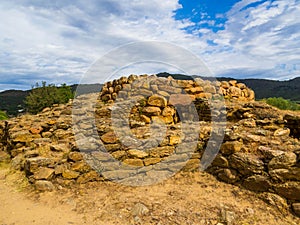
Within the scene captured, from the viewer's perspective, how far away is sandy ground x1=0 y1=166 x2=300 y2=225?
397 centimetres

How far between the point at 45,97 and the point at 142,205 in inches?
668

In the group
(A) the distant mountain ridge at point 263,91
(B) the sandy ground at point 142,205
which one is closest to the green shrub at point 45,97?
(B) the sandy ground at point 142,205

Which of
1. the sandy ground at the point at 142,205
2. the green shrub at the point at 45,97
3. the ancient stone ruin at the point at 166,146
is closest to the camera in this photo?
the sandy ground at the point at 142,205

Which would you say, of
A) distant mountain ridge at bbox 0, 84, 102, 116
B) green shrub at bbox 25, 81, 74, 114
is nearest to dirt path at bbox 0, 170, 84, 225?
green shrub at bbox 25, 81, 74, 114

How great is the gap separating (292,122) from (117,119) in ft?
14.6

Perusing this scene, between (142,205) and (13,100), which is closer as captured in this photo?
(142,205)

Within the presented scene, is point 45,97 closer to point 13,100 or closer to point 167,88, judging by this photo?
point 167,88

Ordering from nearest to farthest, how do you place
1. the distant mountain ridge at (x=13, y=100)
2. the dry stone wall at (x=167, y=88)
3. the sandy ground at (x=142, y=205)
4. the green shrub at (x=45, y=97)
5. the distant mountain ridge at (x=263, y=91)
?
the sandy ground at (x=142, y=205) → the dry stone wall at (x=167, y=88) → the green shrub at (x=45, y=97) → the distant mountain ridge at (x=13, y=100) → the distant mountain ridge at (x=263, y=91)

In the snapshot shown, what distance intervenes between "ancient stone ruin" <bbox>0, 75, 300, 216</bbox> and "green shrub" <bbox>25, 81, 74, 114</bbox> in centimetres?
1098

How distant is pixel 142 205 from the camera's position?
14.0ft

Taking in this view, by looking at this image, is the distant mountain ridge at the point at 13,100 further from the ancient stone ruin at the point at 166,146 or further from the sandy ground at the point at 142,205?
the sandy ground at the point at 142,205

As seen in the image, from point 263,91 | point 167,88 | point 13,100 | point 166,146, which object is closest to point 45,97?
point 167,88

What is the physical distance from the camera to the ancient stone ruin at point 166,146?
463 cm

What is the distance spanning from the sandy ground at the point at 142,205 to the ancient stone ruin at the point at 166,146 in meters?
0.24
